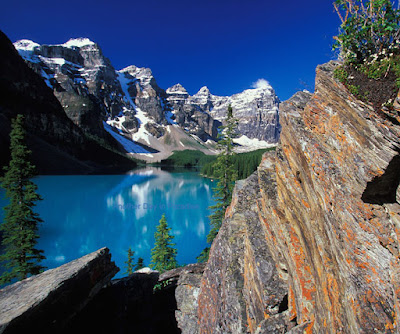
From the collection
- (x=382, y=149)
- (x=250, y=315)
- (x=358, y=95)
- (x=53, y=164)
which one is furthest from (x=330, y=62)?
(x=53, y=164)

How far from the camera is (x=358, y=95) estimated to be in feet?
12.9

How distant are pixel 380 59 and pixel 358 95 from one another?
38.7 inches

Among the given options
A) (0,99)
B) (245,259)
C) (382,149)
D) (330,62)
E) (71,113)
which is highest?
(71,113)

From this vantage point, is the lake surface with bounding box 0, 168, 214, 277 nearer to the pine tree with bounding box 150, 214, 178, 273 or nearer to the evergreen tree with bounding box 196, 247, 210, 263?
the pine tree with bounding box 150, 214, 178, 273

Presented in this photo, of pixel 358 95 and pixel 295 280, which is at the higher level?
pixel 358 95

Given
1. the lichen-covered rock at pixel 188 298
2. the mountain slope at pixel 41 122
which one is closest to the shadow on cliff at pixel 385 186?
the lichen-covered rock at pixel 188 298

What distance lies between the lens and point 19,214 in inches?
508

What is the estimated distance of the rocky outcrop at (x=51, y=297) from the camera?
5020 millimetres

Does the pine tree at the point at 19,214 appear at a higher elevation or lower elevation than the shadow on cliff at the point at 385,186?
lower

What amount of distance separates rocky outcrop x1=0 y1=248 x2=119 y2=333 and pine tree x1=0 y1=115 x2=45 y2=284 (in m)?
7.84

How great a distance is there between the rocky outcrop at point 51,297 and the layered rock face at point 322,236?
4232 millimetres

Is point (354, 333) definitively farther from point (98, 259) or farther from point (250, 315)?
point (98, 259)

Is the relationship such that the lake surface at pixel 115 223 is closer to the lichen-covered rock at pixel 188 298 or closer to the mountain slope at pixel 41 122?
the lichen-covered rock at pixel 188 298

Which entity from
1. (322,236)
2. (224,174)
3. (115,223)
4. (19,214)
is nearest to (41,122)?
(115,223)
